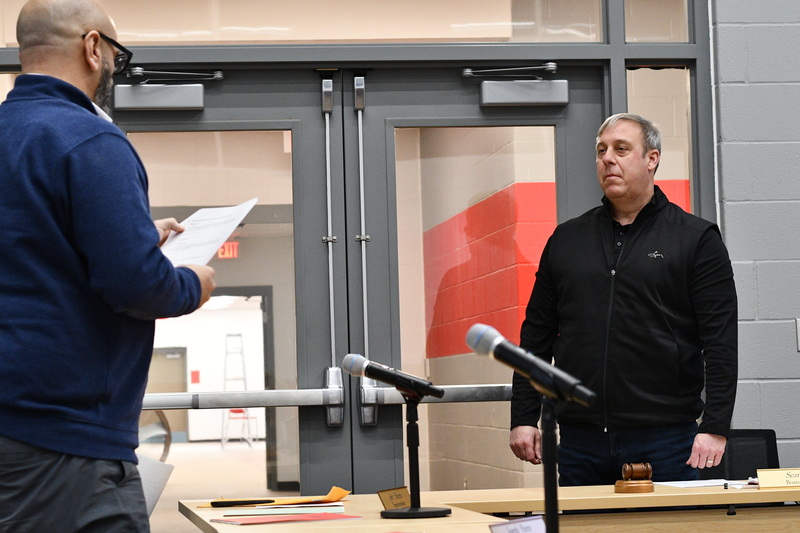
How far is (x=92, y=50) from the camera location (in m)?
1.65

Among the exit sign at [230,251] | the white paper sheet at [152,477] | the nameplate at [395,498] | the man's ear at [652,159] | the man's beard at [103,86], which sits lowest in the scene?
the nameplate at [395,498]

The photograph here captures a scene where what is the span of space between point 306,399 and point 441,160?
1.04 metres

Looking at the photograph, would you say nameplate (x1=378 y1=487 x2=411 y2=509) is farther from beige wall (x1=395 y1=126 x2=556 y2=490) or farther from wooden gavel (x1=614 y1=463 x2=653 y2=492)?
beige wall (x1=395 y1=126 x2=556 y2=490)

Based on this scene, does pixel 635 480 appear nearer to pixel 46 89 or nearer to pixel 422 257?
pixel 422 257

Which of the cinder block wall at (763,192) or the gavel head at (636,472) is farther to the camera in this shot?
the cinder block wall at (763,192)

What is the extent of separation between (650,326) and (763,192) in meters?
1.07

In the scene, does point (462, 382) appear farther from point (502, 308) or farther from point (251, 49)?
point (251, 49)

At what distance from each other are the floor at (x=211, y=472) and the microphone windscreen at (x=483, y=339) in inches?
87.4

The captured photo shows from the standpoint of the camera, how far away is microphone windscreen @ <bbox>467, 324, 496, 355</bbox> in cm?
141

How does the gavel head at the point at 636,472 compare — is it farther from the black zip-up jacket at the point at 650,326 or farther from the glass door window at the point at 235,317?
the glass door window at the point at 235,317

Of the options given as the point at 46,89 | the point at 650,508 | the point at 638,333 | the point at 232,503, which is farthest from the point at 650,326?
the point at 46,89

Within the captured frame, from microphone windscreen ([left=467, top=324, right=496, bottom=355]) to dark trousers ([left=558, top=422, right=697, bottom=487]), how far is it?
1.50m

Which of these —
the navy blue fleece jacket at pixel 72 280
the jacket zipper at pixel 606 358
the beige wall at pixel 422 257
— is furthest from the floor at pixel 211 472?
the navy blue fleece jacket at pixel 72 280

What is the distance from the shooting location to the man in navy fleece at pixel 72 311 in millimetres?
1441
